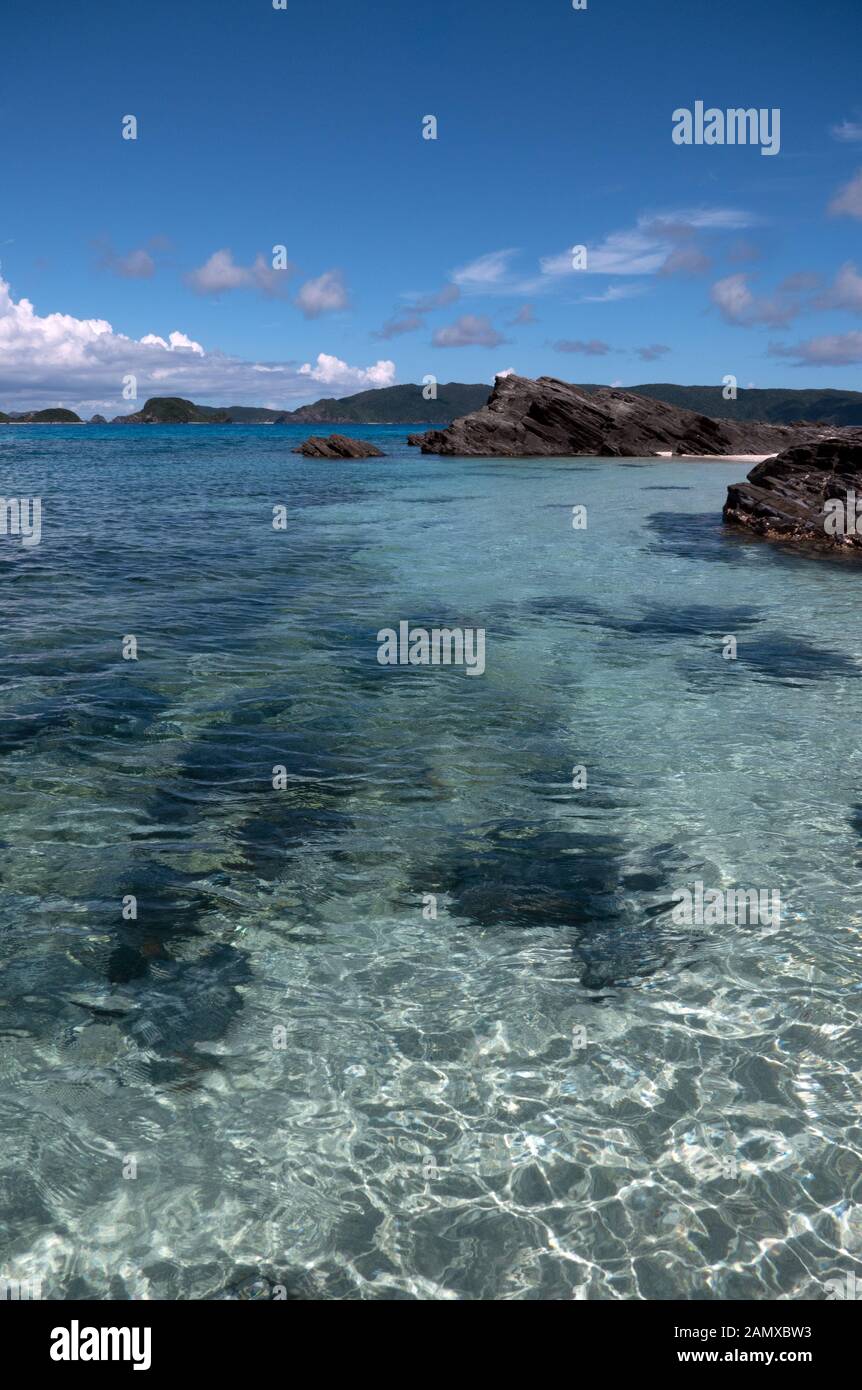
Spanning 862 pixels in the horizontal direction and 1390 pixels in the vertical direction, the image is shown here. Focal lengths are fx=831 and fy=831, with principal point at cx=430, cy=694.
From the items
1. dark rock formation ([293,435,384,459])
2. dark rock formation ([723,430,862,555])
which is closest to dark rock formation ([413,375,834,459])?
dark rock formation ([293,435,384,459])

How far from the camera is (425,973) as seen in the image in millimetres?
7289

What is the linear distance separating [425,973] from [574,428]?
102494mm

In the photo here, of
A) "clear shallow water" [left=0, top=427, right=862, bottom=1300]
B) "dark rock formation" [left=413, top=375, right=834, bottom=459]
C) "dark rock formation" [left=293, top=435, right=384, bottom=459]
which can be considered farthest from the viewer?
"dark rock formation" [left=413, top=375, right=834, bottom=459]

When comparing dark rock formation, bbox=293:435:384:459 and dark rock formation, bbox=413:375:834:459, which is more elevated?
dark rock formation, bbox=413:375:834:459

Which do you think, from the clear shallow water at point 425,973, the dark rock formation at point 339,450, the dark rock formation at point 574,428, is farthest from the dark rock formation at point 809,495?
the dark rock formation at point 339,450

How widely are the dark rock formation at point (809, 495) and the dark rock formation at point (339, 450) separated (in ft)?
214

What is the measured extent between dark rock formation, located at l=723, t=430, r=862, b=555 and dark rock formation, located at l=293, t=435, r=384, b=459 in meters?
65.3

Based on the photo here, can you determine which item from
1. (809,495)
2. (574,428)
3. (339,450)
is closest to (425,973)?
(809,495)

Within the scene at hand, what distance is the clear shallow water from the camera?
16.6 ft

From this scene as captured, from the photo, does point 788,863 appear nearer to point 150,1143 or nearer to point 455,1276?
point 455,1276

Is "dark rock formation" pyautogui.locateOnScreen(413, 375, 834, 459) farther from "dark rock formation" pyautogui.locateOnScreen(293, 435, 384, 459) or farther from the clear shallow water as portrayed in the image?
the clear shallow water

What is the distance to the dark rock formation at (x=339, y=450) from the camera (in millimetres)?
95312

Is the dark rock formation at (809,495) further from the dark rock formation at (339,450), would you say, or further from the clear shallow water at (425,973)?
the dark rock formation at (339,450)

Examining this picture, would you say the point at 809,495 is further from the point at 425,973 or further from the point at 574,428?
the point at 574,428
